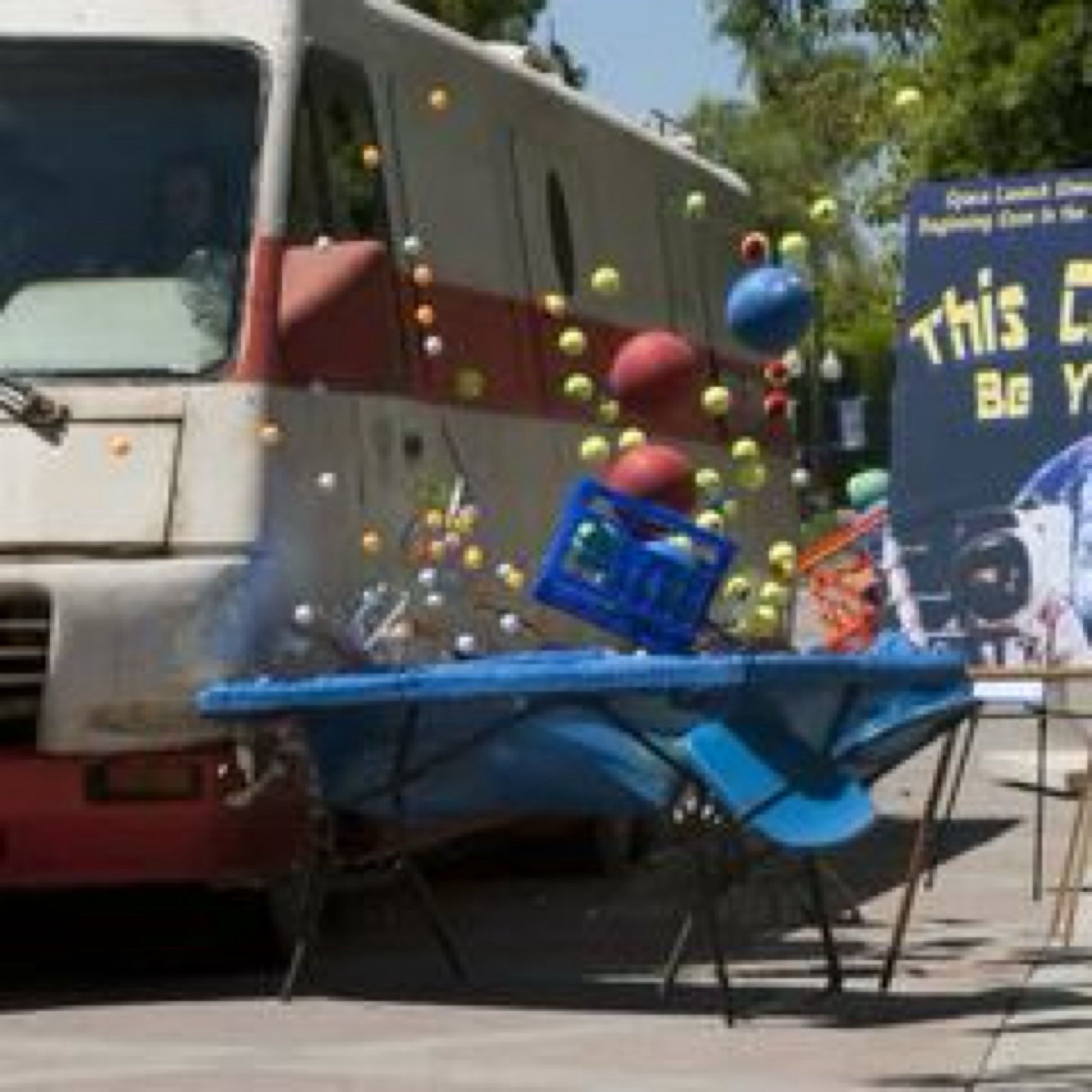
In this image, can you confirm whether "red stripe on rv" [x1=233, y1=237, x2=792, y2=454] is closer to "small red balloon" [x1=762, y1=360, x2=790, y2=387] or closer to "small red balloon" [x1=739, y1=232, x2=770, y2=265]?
"small red balloon" [x1=762, y1=360, x2=790, y2=387]

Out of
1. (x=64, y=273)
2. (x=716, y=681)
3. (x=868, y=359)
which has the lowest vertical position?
(x=868, y=359)

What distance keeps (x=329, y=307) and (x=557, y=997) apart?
2.34 metres

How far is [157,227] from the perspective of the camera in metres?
10.7

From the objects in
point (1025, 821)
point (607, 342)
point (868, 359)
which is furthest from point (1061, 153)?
point (868, 359)

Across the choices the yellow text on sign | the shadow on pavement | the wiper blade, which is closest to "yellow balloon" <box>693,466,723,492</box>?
the shadow on pavement

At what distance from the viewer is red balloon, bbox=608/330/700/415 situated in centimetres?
1035

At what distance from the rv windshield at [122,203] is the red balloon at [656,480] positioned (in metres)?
1.31

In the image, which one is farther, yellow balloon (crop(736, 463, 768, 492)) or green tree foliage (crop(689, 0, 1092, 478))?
green tree foliage (crop(689, 0, 1092, 478))

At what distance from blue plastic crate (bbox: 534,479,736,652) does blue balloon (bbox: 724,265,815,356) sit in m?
0.63

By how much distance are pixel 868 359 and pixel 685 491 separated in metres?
36.9

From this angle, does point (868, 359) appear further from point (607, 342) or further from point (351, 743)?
point (351, 743)

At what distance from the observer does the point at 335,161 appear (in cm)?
1127

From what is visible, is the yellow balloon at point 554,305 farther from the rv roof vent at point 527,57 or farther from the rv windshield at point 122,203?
the rv windshield at point 122,203

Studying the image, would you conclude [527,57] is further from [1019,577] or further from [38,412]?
[38,412]
